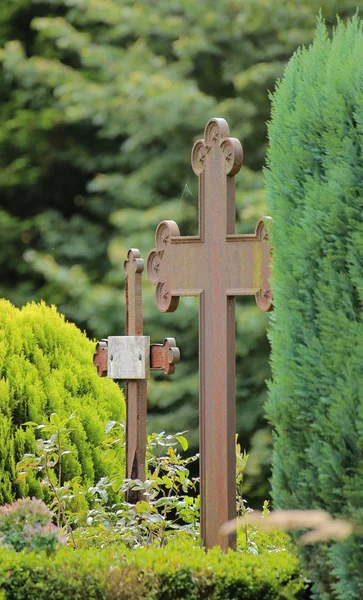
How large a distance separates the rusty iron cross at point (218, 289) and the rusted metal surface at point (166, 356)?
0.41 metres

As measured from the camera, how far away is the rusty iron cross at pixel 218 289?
4.04 metres

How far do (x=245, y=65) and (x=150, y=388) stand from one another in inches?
147

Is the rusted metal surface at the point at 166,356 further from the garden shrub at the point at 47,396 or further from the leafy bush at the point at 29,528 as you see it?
the leafy bush at the point at 29,528

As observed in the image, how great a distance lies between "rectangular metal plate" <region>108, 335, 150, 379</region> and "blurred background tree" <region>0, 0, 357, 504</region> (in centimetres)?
413

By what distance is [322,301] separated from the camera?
3164 mm

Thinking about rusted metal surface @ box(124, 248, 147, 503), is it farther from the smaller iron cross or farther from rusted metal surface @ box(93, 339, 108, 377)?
rusted metal surface @ box(93, 339, 108, 377)

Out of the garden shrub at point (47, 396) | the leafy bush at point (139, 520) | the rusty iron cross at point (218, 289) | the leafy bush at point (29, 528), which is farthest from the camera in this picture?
the garden shrub at point (47, 396)

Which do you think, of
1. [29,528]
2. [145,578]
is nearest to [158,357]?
[29,528]

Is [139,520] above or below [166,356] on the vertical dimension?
below

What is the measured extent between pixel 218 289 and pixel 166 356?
0.65m

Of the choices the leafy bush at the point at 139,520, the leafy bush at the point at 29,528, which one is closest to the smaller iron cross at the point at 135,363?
the leafy bush at the point at 139,520

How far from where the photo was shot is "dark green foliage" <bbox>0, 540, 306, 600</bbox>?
3.27 meters

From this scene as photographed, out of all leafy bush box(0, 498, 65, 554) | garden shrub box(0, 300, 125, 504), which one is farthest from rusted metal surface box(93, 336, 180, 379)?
leafy bush box(0, 498, 65, 554)

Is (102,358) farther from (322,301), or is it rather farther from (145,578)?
(322,301)
